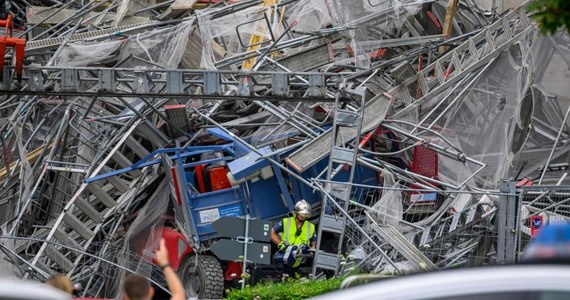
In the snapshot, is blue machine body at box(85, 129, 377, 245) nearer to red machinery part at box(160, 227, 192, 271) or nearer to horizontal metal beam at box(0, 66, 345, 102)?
red machinery part at box(160, 227, 192, 271)

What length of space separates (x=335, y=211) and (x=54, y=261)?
14.3 feet

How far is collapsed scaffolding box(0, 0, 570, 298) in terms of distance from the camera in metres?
17.5

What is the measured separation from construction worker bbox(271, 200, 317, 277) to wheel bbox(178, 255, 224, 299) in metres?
1.03

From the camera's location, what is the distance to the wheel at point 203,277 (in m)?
17.5

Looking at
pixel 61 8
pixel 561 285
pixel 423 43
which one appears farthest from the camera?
pixel 61 8

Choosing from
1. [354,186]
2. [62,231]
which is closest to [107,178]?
[62,231]

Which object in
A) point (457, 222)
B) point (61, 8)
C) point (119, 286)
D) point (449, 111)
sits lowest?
point (119, 286)

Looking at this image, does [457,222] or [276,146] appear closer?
[457,222]

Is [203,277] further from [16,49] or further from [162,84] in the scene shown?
[16,49]

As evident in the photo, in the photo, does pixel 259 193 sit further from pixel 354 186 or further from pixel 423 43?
pixel 423 43

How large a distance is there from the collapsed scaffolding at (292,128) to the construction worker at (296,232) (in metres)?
0.24

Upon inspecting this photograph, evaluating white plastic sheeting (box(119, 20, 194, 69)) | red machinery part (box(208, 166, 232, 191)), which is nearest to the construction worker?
red machinery part (box(208, 166, 232, 191))

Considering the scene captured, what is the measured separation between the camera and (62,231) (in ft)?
61.7

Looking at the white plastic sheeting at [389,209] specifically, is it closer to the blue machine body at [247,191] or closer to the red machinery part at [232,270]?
the blue machine body at [247,191]
